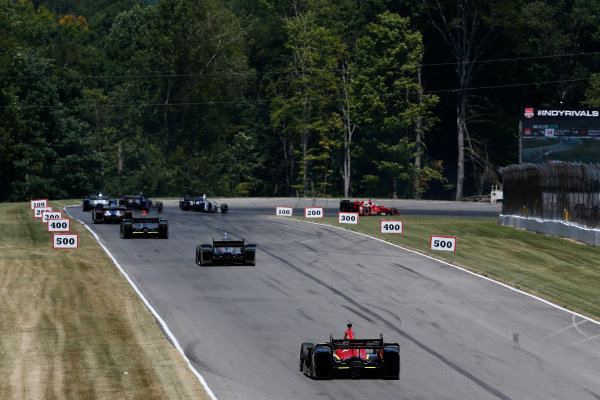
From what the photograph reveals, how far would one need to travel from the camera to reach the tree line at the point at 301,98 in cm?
9844

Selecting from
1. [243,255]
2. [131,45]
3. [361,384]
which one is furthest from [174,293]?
[131,45]

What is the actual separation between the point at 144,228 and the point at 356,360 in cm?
2635

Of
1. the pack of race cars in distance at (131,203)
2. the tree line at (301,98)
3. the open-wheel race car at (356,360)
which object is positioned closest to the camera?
the open-wheel race car at (356,360)

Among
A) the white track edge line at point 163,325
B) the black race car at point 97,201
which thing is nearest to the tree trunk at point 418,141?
the black race car at point 97,201

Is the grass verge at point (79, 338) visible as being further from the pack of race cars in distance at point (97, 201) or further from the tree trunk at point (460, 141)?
the tree trunk at point (460, 141)

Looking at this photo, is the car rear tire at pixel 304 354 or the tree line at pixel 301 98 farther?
the tree line at pixel 301 98

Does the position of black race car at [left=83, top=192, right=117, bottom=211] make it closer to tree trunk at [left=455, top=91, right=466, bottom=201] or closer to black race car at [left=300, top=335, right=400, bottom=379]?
black race car at [left=300, top=335, right=400, bottom=379]

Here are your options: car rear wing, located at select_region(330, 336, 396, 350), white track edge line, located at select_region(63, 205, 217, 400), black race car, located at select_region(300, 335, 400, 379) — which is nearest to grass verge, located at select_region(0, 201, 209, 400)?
white track edge line, located at select_region(63, 205, 217, 400)

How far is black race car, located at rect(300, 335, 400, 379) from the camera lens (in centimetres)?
1791

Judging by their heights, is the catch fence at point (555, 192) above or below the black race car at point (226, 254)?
above

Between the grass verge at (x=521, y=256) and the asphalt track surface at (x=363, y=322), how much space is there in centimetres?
133

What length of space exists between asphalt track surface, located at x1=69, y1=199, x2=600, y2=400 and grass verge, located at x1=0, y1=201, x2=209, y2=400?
0.76 metres

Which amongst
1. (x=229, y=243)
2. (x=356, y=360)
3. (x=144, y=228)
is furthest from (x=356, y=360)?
(x=144, y=228)

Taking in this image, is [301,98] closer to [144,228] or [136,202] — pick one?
[136,202]
